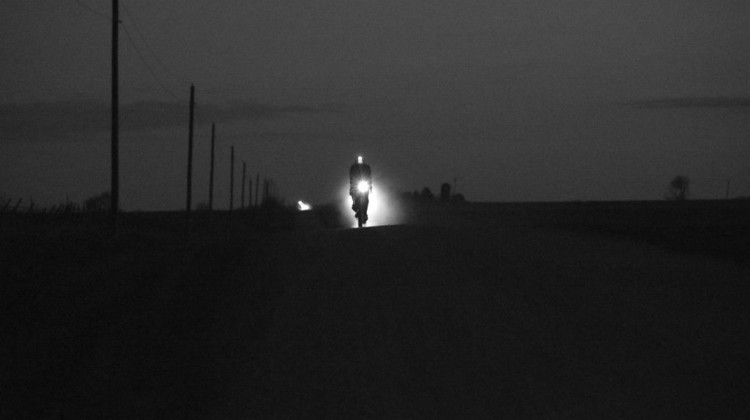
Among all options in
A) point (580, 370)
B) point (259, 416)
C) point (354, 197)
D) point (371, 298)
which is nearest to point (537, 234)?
point (354, 197)

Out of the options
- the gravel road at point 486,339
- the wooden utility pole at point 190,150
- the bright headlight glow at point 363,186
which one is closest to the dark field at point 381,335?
the gravel road at point 486,339

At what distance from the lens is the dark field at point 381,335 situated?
1036 cm

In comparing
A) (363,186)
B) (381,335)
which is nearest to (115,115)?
(363,186)

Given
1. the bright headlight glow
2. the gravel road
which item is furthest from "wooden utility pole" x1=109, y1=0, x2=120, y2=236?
the gravel road

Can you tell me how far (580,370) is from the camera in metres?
11.3

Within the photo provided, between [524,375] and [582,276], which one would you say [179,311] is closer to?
[524,375]

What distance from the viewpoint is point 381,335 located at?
42.1 feet

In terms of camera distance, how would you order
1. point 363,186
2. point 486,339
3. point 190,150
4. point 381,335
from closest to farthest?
point 486,339
point 381,335
point 363,186
point 190,150

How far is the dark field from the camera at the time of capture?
1036 cm

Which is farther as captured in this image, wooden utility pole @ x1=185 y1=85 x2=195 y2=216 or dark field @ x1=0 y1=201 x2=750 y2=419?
wooden utility pole @ x1=185 y1=85 x2=195 y2=216

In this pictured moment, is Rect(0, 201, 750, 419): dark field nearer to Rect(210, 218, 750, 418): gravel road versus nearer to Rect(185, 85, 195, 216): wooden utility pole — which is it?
Rect(210, 218, 750, 418): gravel road

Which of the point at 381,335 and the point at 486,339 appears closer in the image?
the point at 486,339

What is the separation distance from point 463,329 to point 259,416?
404 cm

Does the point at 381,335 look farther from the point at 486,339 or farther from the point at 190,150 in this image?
the point at 190,150
